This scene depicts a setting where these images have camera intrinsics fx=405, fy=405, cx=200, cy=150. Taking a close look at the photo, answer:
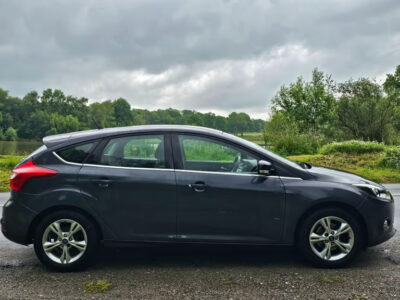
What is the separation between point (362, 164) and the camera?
16062 mm

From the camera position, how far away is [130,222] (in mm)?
4488

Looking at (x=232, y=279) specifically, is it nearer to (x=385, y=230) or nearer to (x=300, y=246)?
(x=300, y=246)

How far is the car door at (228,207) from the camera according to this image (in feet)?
14.6

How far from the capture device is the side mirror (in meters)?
4.49

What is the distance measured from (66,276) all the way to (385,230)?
360 centimetres

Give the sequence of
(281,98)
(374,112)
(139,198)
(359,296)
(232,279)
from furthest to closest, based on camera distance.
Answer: (281,98), (374,112), (139,198), (232,279), (359,296)

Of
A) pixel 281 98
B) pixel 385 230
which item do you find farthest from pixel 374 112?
pixel 385 230

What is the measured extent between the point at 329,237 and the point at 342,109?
163 feet

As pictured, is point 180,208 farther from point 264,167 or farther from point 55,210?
point 55,210

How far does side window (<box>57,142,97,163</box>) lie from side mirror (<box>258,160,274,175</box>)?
1.91 m

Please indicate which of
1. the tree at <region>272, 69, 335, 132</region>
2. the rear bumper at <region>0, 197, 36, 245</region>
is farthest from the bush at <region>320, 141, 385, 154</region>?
the tree at <region>272, 69, 335, 132</region>

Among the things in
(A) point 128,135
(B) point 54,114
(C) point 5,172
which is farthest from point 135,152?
(B) point 54,114

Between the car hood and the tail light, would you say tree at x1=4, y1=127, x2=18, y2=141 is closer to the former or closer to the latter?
the tail light

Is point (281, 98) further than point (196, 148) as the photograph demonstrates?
Yes
